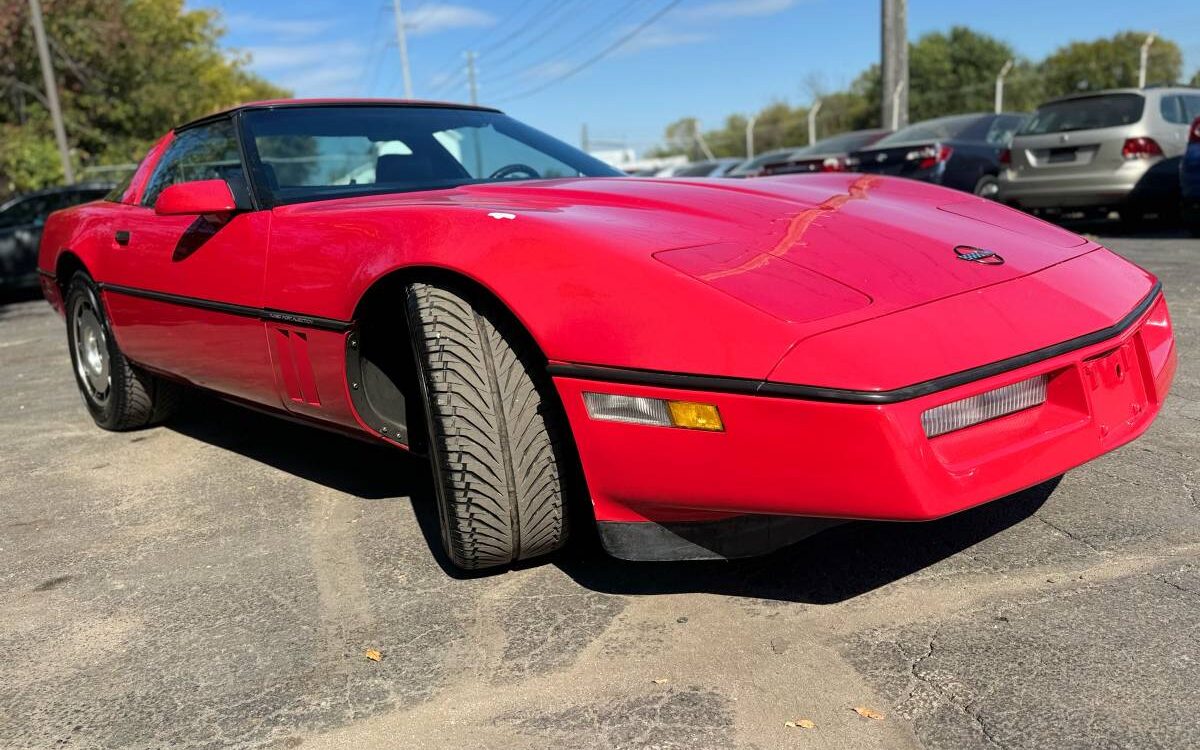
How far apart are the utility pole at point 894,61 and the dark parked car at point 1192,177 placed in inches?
259

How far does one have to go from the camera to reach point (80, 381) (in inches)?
177

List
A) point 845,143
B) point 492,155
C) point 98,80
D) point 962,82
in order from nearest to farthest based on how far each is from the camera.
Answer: point 492,155, point 845,143, point 98,80, point 962,82

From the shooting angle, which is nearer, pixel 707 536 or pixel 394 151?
pixel 707 536

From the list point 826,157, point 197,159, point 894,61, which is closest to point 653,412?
point 197,159

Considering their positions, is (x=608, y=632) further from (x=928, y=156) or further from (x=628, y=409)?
(x=928, y=156)

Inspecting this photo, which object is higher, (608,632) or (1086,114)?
(1086,114)

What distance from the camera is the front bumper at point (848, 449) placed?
182cm

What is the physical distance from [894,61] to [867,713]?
13.7 metres

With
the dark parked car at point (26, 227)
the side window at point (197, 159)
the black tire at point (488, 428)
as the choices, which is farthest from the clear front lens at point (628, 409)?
the dark parked car at point (26, 227)

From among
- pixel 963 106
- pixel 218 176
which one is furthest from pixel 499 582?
pixel 963 106

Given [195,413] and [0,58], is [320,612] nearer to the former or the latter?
[195,413]

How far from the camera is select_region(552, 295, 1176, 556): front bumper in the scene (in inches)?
71.5

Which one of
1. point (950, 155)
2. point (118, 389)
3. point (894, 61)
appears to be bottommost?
point (118, 389)

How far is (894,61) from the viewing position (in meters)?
13.9
